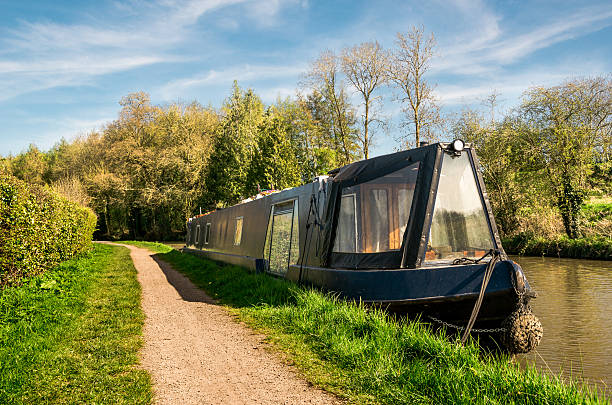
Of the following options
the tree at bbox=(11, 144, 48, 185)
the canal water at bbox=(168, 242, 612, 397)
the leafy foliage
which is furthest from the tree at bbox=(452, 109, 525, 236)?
the tree at bbox=(11, 144, 48, 185)

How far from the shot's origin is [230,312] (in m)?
6.68

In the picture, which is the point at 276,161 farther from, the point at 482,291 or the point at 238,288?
the point at 482,291

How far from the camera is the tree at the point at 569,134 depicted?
717 inches

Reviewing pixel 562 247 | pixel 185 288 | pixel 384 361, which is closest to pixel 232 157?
pixel 562 247

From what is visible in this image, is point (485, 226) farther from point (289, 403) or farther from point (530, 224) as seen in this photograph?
point (530, 224)

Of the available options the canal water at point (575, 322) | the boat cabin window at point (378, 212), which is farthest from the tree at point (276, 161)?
the boat cabin window at point (378, 212)

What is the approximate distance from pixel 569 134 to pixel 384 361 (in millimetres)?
18427

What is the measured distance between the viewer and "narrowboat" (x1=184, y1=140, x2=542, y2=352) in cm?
492

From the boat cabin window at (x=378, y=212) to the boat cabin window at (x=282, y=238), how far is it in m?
2.00

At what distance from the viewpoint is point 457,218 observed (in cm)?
547

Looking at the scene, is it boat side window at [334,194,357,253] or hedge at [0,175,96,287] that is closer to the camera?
boat side window at [334,194,357,253]

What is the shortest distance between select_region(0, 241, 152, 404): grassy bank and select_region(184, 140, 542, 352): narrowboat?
8.93ft

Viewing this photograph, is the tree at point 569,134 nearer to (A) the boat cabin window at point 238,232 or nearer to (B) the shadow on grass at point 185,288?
(A) the boat cabin window at point 238,232

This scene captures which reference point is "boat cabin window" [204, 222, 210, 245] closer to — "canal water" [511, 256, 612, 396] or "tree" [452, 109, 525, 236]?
"canal water" [511, 256, 612, 396]
